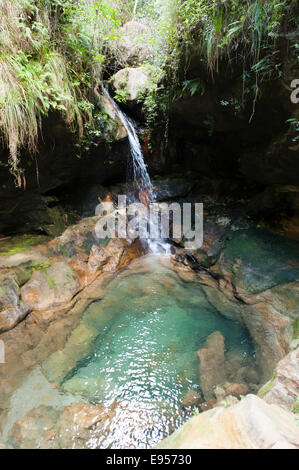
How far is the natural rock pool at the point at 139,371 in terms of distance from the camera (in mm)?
2480

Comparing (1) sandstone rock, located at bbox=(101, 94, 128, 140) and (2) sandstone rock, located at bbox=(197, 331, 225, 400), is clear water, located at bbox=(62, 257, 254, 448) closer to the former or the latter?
(2) sandstone rock, located at bbox=(197, 331, 225, 400)

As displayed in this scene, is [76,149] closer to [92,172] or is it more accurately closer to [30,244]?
[92,172]

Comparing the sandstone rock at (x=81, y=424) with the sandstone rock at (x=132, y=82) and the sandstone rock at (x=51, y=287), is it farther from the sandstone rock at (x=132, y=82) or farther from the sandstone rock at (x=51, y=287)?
the sandstone rock at (x=132, y=82)

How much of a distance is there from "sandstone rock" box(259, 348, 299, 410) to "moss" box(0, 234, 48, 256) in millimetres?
4739

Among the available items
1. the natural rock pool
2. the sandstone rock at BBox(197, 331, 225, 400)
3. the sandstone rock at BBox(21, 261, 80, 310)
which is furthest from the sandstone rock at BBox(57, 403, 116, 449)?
the sandstone rock at BBox(21, 261, 80, 310)

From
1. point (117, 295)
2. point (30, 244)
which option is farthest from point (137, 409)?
point (30, 244)

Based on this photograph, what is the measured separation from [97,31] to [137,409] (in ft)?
22.6

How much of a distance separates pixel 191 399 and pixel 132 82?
821 centimetres

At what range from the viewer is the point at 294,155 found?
3924 millimetres

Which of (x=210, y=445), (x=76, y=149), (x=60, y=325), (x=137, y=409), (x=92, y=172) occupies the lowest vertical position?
(x=137, y=409)

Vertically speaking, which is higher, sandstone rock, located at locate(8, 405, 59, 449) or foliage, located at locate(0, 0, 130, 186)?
foliage, located at locate(0, 0, 130, 186)

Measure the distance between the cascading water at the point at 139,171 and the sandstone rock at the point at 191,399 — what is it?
4211mm

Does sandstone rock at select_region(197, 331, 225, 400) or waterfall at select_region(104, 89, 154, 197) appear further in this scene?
waterfall at select_region(104, 89, 154, 197)

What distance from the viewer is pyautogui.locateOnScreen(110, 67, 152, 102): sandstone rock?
6.96m
